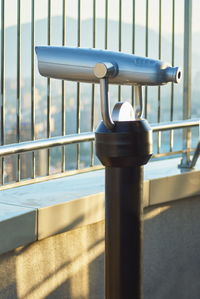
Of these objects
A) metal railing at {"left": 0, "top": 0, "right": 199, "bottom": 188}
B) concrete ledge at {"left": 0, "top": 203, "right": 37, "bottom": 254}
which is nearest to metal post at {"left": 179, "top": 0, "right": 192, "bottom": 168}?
metal railing at {"left": 0, "top": 0, "right": 199, "bottom": 188}

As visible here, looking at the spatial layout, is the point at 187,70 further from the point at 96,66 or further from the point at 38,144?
the point at 96,66

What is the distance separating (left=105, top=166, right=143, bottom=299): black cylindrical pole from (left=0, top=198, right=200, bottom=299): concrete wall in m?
0.76

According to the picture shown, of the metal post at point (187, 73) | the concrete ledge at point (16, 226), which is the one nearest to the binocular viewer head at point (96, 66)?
the concrete ledge at point (16, 226)

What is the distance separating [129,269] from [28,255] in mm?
853

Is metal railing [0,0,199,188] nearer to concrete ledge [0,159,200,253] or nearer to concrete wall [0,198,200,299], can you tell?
concrete ledge [0,159,200,253]

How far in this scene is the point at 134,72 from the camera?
1397mm

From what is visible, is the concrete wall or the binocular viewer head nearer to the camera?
the binocular viewer head

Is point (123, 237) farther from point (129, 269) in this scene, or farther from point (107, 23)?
point (107, 23)

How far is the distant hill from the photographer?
2438 mm

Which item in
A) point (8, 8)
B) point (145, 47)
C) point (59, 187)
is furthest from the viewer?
point (145, 47)

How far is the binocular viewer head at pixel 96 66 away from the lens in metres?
1.39

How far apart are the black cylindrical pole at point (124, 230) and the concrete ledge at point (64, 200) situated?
0.69m

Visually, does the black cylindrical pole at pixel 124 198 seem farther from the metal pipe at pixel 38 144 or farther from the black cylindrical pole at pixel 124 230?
the metal pipe at pixel 38 144

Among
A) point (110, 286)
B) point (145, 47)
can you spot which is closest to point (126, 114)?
point (110, 286)
